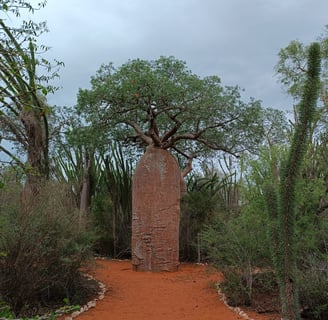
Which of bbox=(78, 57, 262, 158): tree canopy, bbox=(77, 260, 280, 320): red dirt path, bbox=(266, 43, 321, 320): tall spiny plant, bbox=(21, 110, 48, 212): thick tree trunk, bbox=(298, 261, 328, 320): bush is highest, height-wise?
bbox=(78, 57, 262, 158): tree canopy

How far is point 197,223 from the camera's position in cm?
1060

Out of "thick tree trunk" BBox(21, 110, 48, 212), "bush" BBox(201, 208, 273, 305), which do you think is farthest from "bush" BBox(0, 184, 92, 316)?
"thick tree trunk" BBox(21, 110, 48, 212)

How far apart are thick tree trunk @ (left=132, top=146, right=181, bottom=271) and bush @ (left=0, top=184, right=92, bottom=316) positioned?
264 centimetres

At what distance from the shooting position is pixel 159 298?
6.32 meters

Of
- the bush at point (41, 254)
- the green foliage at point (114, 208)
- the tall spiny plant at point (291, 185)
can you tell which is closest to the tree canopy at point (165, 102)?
the green foliage at point (114, 208)

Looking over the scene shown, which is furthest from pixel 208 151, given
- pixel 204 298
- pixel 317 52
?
pixel 317 52

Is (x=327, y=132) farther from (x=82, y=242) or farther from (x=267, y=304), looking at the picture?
(x=82, y=242)

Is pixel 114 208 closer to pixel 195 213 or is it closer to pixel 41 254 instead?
pixel 195 213

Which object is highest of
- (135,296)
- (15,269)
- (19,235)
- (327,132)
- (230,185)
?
(327,132)

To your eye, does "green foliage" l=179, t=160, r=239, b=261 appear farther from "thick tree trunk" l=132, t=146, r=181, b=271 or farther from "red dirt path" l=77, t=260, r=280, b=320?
"red dirt path" l=77, t=260, r=280, b=320

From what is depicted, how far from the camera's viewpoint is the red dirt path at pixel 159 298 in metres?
5.37

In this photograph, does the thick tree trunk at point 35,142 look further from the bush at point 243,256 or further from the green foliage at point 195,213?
the green foliage at point 195,213

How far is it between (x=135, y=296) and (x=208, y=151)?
19.1 ft

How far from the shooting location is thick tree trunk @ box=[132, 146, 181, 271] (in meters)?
8.73
